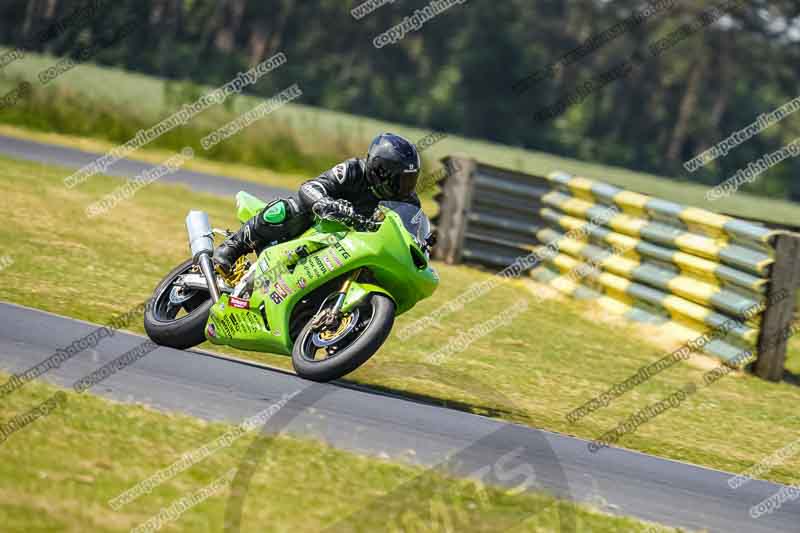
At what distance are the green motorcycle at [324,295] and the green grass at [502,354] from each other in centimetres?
66

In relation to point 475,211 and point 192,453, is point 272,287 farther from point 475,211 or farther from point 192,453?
point 475,211

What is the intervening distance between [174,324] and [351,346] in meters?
1.56

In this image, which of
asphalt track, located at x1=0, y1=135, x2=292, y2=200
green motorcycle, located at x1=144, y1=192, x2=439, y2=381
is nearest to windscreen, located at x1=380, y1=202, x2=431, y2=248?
green motorcycle, located at x1=144, y1=192, x2=439, y2=381

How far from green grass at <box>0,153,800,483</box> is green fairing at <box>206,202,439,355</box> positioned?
28.5 inches

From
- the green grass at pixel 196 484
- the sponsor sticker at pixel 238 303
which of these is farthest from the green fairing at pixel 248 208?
the green grass at pixel 196 484

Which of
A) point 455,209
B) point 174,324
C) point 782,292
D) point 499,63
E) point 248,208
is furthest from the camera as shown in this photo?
point 499,63

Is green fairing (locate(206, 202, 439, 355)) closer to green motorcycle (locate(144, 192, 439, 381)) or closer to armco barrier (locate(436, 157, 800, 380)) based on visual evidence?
green motorcycle (locate(144, 192, 439, 381))

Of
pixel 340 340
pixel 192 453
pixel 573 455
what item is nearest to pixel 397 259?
pixel 340 340

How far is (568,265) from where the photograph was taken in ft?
49.8

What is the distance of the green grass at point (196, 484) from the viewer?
493 cm

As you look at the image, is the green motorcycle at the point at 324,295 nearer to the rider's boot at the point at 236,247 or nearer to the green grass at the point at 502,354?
the rider's boot at the point at 236,247

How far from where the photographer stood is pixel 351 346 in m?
7.39

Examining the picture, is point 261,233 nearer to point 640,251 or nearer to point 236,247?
point 236,247

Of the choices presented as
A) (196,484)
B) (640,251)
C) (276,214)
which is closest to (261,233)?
(276,214)
